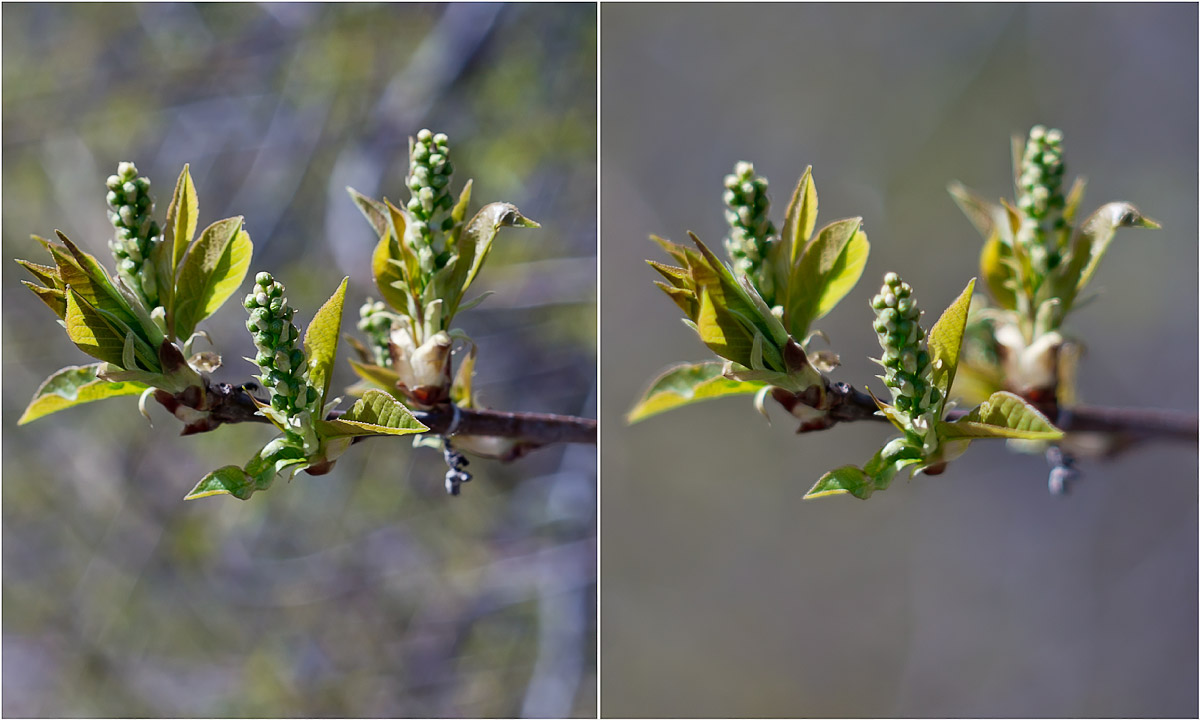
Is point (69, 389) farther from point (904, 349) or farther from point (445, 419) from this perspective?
point (904, 349)

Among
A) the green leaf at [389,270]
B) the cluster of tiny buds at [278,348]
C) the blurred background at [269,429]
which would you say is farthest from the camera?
the blurred background at [269,429]

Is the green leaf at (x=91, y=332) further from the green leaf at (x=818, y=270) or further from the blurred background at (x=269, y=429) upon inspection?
the blurred background at (x=269, y=429)

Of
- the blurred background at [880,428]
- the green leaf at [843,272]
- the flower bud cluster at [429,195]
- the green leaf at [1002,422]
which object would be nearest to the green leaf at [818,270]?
the green leaf at [843,272]

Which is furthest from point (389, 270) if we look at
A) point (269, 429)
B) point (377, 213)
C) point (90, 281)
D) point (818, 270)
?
point (269, 429)

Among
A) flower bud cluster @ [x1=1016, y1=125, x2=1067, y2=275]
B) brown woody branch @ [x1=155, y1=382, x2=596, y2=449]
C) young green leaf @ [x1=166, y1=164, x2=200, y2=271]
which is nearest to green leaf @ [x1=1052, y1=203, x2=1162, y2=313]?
flower bud cluster @ [x1=1016, y1=125, x2=1067, y2=275]

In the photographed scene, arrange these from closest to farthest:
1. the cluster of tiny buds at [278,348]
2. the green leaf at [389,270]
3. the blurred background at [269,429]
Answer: the cluster of tiny buds at [278,348] < the green leaf at [389,270] < the blurred background at [269,429]

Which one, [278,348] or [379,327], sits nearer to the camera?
[278,348]

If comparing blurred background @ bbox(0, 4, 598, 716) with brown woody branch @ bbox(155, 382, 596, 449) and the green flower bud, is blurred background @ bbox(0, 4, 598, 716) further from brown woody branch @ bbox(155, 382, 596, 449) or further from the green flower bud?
the green flower bud
